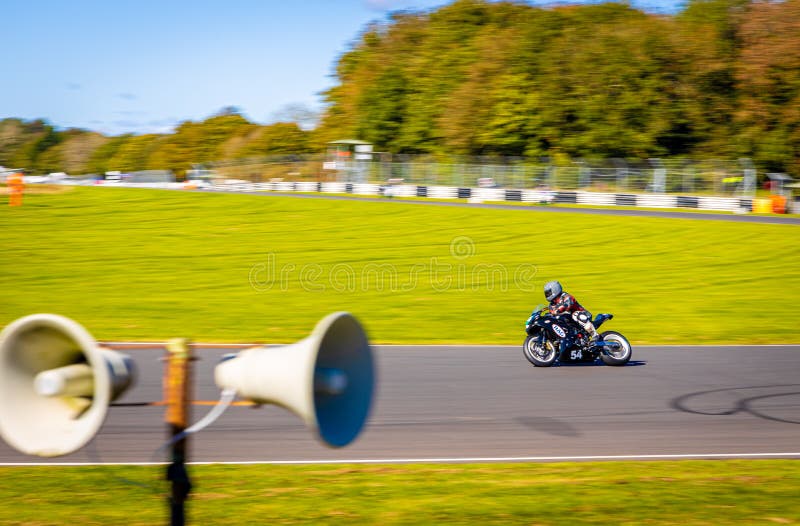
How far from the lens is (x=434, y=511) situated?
6.62 metres

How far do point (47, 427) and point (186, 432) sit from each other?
1.84 feet

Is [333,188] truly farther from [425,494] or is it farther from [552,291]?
[425,494]

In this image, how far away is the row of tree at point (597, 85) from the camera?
1962 inches

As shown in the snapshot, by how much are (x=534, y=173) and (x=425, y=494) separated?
4126cm

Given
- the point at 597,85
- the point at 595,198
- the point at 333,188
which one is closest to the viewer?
the point at 595,198

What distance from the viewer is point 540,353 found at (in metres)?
13.4

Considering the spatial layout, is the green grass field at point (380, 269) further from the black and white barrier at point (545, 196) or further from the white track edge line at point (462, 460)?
the white track edge line at point (462, 460)

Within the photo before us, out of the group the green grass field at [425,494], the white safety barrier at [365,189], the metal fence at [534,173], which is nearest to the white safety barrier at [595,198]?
the metal fence at [534,173]

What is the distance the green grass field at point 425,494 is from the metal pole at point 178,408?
7.32ft

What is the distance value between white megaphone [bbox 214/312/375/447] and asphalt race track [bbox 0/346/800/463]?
4675 mm

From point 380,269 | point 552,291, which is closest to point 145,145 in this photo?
point 380,269

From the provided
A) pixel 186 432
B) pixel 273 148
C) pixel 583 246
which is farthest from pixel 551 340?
pixel 273 148

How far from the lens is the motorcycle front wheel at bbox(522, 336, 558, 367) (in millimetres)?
13375

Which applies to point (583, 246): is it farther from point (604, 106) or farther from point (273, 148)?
point (273, 148)
